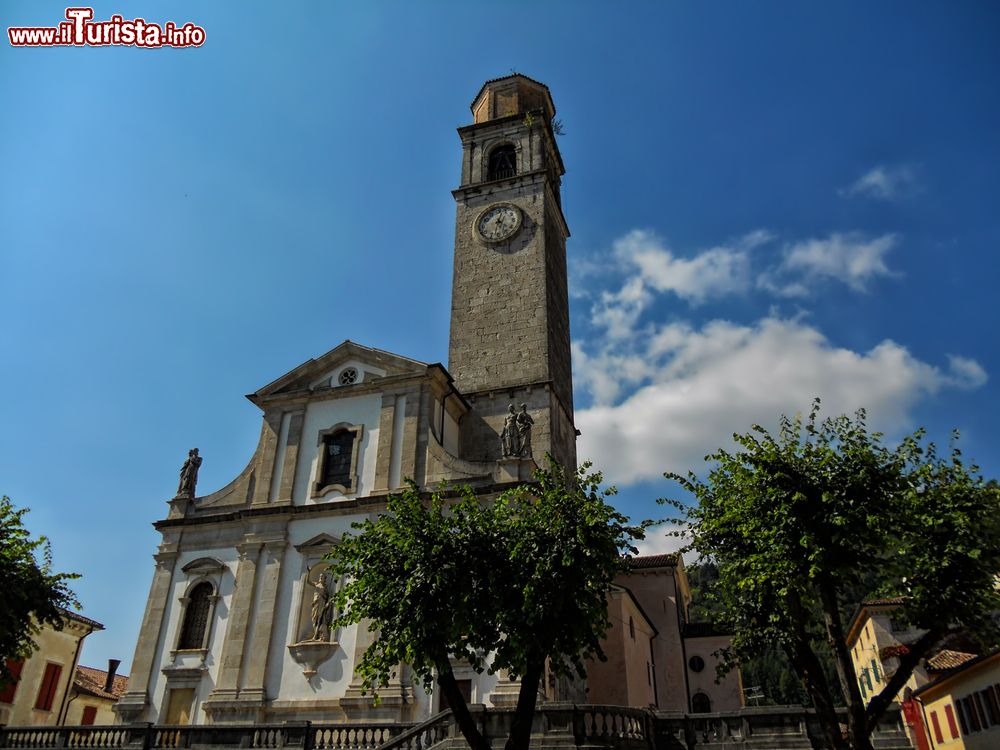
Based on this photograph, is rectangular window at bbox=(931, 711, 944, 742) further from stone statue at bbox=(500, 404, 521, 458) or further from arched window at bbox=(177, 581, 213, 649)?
arched window at bbox=(177, 581, 213, 649)

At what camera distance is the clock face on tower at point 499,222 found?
35812mm

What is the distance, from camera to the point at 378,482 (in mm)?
26672

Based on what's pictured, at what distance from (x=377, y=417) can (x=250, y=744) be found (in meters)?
12.1

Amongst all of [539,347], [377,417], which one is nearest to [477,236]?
[539,347]

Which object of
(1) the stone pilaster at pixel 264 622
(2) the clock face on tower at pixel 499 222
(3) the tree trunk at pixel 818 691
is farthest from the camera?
(2) the clock face on tower at pixel 499 222

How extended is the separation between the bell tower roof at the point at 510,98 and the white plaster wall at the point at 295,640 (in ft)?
79.2

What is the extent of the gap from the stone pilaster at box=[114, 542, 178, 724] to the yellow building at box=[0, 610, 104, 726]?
23.5 feet

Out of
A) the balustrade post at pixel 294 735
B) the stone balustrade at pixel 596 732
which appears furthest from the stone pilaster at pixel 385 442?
the stone balustrade at pixel 596 732

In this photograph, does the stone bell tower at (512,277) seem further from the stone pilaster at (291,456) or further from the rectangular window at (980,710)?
the rectangular window at (980,710)

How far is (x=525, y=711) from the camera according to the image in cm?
1504

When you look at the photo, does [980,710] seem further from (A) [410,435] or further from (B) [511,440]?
(A) [410,435]

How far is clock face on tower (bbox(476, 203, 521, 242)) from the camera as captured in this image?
35812 millimetres

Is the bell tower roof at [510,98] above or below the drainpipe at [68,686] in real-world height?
above

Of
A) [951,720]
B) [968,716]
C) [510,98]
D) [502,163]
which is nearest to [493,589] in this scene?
[968,716]
